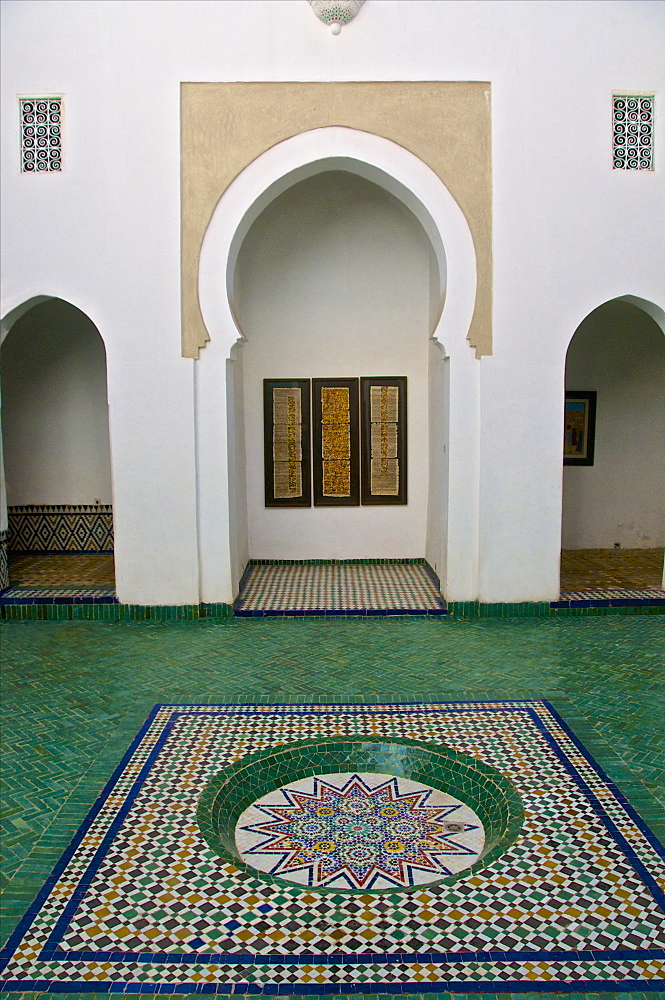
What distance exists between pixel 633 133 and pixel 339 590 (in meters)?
2.96

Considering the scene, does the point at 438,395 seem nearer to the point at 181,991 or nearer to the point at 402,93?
the point at 402,93

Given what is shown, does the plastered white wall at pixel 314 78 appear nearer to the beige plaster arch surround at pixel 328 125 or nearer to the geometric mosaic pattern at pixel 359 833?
the beige plaster arch surround at pixel 328 125

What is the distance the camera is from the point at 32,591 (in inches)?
187

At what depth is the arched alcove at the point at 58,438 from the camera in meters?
5.79

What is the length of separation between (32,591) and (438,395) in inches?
104

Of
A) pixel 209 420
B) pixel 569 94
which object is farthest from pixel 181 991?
pixel 569 94

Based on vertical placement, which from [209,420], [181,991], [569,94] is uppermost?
[569,94]

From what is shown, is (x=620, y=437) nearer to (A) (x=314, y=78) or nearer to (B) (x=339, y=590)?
(B) (x=339, y=590)

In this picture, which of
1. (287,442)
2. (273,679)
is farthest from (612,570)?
(273,679)

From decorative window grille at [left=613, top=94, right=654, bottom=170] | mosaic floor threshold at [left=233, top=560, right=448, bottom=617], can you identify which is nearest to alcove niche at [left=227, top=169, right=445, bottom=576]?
mosaic floor threshold at [left=233, top=560, right=448, bottom=617]

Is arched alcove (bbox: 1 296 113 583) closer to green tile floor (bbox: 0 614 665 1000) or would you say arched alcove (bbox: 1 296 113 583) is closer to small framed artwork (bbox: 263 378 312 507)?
small framed artwork (bbox: 263 378 312 507)

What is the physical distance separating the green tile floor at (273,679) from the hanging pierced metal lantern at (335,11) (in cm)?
306

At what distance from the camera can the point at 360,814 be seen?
2.59 metres

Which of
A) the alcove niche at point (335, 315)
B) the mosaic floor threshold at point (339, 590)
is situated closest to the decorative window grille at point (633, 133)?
the alcove niche at point (335, 315)
